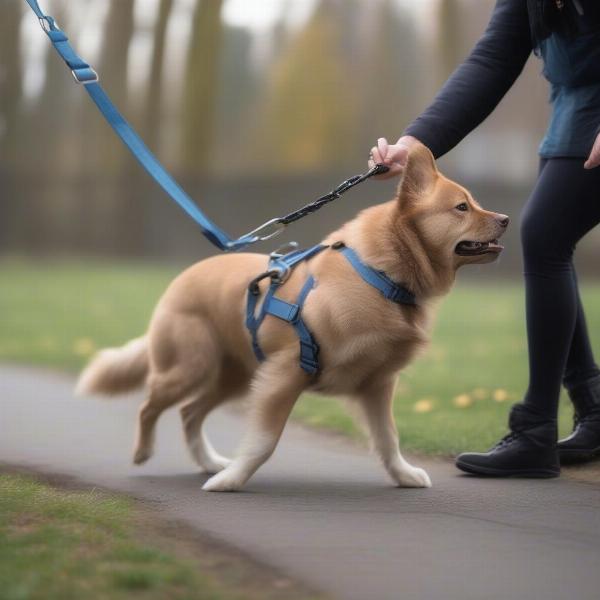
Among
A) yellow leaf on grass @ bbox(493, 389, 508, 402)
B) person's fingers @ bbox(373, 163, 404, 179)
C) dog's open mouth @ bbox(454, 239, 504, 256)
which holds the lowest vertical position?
yellow leaf on grass @ bbox(493, 389, 508, 402)

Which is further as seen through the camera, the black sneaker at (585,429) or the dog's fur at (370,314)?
the black sneaker at (585,429)

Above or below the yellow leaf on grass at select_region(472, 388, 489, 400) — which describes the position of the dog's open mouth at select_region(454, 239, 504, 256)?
above

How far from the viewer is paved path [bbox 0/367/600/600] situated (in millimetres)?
3381

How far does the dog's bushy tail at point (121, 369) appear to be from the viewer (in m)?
5.89

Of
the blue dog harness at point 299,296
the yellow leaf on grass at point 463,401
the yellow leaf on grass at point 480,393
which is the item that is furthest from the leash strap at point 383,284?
the yellow leaf on grass at point 480,393

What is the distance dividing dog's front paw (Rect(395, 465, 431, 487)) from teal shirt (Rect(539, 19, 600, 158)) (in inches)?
58.7

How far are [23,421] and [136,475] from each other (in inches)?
81.4

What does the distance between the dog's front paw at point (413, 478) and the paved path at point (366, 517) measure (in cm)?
7

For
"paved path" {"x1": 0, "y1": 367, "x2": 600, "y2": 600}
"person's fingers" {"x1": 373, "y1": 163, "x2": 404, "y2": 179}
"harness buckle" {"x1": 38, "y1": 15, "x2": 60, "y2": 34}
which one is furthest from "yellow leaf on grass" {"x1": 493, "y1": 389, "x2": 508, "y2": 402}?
"harness buckle" {"x1": 38, "y1": 15, "x2": 60, "y2": 34}

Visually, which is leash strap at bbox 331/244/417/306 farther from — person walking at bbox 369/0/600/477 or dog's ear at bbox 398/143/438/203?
person walking at bbox 369/0/600/477

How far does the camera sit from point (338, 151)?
2556 cm

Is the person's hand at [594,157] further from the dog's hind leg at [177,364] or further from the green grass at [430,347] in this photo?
the dog's hind leg at [177,364]

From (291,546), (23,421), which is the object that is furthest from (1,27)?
(291,546)

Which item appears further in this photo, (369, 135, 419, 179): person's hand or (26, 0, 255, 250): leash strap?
(26, 0, 255, 250): leash strap
